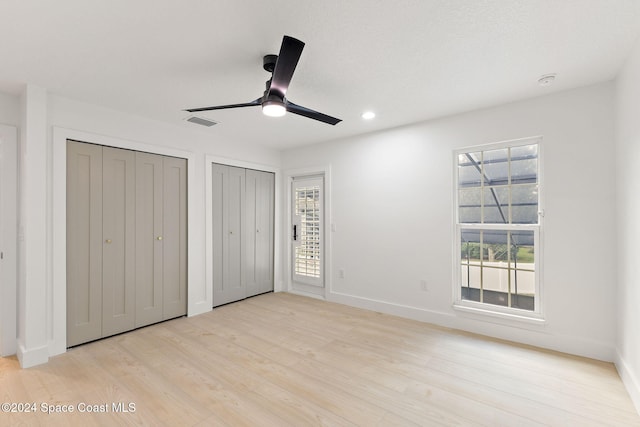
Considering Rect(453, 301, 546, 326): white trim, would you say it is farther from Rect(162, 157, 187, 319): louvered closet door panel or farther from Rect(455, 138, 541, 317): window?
Rect(162, 157, 187, 319): louvered closet door panel

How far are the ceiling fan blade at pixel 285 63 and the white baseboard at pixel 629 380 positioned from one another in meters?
3.08

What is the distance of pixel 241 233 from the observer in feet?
14.8

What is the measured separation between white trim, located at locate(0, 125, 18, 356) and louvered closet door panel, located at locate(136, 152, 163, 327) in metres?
0.98

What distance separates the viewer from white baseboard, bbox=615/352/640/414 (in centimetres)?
→ 198

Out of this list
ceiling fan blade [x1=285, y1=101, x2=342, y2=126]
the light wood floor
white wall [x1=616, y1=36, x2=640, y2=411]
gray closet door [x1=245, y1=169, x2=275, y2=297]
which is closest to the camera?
the light wood floor

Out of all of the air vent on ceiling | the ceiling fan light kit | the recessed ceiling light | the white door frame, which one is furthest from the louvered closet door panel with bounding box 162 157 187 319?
the recessed ceiling light

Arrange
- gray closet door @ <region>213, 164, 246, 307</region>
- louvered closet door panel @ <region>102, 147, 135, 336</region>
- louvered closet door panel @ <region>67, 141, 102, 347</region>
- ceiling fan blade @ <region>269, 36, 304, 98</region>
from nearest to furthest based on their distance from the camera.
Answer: ceiling fan blade @ <region>269, 36, 304, 98</region> < louvered closet door panel @ <region>67, 141, 102, 347</region> < louvered closet door panel @ <region>102, 147, 135, 336</region> < gray closet door @ <region>213, 164, 246, 307</region>

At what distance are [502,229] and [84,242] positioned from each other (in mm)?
4336

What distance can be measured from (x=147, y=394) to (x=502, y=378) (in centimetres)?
271

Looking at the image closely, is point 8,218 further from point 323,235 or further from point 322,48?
point 323,235

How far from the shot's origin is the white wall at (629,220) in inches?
79.3

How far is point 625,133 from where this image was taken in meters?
2.26

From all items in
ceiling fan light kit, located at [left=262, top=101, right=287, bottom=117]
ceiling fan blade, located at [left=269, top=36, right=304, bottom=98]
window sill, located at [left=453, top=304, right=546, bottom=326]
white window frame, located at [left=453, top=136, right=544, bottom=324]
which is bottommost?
window sill, located at [left=453, top=304, right=546, bottom=326]

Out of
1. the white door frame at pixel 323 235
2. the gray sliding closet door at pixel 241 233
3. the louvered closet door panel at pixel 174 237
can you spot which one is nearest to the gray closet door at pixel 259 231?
the gray sliding closet door at pixel 241 233
